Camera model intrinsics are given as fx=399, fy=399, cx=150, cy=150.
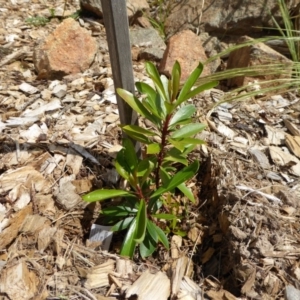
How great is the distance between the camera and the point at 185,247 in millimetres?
1397

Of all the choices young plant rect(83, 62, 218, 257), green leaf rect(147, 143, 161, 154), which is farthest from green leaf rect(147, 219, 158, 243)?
green leaf rect(147, 143, 161, 154)

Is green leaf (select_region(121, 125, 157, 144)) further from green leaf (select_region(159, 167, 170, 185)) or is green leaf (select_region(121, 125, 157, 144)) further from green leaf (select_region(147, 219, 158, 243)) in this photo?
green leaf (select_region(147, 219, 158, 243))

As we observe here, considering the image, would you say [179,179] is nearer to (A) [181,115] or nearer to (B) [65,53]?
(A) [181,115]

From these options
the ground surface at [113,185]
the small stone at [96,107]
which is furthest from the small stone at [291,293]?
the small stone at [96,107]

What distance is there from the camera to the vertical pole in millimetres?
1080

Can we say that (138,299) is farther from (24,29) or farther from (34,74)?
(24,29)

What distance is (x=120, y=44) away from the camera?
1135 mm

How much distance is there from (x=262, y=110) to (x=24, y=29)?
156cm

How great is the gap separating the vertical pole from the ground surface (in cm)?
38

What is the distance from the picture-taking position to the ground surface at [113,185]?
1197 millimetres

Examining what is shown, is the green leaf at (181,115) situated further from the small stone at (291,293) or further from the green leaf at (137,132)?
the small stone at (291,293)

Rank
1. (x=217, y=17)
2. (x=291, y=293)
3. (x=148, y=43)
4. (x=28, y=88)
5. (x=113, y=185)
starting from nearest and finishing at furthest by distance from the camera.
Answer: (x=291, y=293) → (x=113, y=185) → (x=28, y=88) → (x=148, y=43) → (x=217, y=17)

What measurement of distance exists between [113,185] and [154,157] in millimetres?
261

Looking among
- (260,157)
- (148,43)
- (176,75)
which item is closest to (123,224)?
(176,75)
